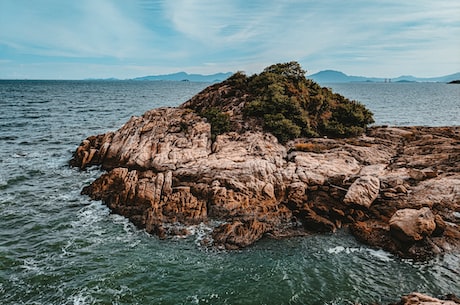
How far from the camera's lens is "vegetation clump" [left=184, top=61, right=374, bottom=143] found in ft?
107

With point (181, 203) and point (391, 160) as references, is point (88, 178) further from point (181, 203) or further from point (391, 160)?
point (391, 160)

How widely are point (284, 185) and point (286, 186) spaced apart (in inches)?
6.7

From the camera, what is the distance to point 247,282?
16703 millimetres

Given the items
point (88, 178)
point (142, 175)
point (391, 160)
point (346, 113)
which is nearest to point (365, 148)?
point (391, 160)

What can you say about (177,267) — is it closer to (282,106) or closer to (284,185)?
(284,185)

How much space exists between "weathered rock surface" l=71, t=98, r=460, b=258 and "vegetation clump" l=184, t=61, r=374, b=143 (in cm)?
194

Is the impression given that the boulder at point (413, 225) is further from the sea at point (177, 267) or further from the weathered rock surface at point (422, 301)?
the weathered rock surface at point (422, 301)

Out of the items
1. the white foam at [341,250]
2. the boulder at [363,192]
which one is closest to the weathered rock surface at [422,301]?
the white foam at [341,250]

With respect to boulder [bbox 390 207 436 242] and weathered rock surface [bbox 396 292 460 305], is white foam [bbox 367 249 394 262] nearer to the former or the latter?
boulder [bbox 390 207 436 242]

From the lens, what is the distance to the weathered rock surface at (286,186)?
20484mm

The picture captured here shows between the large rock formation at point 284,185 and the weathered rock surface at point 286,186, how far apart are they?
7 centimetres

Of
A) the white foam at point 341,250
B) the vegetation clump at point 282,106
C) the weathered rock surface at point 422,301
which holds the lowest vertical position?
the white foam at point 341,250

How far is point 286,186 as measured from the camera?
24.5 meters

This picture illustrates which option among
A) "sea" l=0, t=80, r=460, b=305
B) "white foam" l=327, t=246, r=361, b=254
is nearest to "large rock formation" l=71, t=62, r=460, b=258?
"sea" l=0, t=80, r=460, b=305
